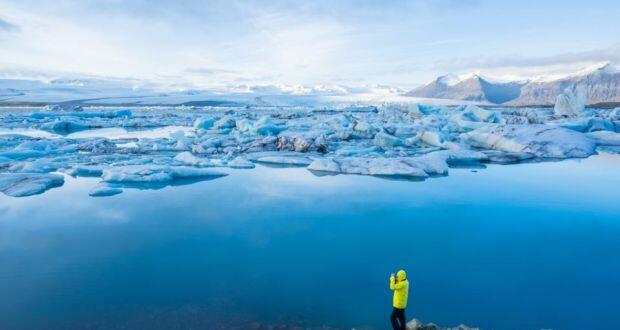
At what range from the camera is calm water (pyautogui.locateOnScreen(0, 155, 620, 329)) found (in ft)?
10.8

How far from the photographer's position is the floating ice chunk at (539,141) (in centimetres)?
1202

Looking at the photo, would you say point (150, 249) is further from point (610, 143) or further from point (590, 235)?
point (610, 143)

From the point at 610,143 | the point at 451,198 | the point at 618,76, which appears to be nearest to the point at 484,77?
the point at 618,76

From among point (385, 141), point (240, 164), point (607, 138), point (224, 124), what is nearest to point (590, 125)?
point (607, 138)

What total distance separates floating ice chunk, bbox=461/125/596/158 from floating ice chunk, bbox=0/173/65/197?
11890mm

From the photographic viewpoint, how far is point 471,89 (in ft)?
518

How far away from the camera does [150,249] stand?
4.59m

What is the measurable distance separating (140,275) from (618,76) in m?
184

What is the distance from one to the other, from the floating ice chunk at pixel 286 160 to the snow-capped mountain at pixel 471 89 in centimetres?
15122

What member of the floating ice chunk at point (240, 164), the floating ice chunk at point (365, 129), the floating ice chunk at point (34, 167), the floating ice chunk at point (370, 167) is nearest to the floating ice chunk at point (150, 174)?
the floating ice chunk at point (240, 164)

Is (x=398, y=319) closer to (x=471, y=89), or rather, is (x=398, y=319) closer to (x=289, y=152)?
(x=289, y=152)

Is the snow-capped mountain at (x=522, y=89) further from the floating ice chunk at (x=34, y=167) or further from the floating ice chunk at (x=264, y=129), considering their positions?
the floating ice chunk at (x=34, y=167)

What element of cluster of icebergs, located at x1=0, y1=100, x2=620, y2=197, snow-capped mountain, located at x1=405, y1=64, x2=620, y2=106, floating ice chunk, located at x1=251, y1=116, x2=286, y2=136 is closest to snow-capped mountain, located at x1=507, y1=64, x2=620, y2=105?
snow-capped mountain, located at x1=405, y1=64, x2=620, y2=106

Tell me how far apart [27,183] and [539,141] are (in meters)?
13.1
